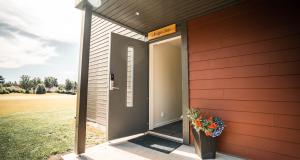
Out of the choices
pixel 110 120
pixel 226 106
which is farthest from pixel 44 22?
pixel 226 106

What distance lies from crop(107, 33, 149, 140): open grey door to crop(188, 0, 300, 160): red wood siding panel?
4.31 ft

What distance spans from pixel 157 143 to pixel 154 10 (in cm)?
259

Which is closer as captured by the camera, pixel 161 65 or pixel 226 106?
pixel 226 106

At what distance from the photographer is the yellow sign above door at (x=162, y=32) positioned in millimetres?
3326

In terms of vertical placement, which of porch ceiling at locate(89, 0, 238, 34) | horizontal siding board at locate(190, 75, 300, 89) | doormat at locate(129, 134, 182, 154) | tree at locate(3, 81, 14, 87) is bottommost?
doormat at locate(129, 134, 182, 154)

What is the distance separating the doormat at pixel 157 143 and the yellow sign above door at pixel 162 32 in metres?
2.35

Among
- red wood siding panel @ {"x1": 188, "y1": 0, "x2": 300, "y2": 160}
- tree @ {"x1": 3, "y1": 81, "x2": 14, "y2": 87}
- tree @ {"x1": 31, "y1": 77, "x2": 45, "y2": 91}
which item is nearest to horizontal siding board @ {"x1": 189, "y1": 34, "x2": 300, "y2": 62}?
red wood siding panel @ {"x1": 188, "y1": 0, "x2": 300, "y2": 160}

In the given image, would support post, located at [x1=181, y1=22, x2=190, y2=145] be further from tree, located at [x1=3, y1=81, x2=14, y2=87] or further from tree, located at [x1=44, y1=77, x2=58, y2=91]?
tree, located at [x1=44, y1=77, x2=58, y2=91]

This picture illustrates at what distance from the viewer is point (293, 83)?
6.55 feet

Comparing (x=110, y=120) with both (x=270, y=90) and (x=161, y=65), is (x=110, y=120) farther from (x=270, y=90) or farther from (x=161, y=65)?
(x=270, y=90)

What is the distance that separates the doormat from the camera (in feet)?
9.05

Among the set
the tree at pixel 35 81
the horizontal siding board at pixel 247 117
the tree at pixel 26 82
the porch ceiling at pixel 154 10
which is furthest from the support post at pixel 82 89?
the tree at pixel 35 81

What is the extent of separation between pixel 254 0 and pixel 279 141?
6.96 feet

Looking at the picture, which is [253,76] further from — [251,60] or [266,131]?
[266,131]
